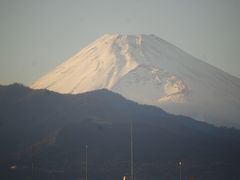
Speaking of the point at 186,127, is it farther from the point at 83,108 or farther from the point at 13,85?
the point at 13,85

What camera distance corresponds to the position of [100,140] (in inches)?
5039

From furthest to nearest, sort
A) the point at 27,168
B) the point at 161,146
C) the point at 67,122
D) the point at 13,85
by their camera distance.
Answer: the point at 13,85, the point at 67,122, the point at 161,146, the point at 27,168

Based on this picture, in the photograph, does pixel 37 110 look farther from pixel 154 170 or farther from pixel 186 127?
pixel 154 170

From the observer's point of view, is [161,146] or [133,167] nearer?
[133,167]

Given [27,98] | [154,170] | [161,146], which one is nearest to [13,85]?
[27,98]

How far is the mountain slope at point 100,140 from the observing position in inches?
4360

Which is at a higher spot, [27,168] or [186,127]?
[186,127]

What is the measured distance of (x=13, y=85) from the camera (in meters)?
167

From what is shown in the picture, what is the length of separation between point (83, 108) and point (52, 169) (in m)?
43.2

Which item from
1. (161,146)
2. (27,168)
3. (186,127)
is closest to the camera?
(27,168)

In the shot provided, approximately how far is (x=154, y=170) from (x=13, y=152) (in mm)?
34967

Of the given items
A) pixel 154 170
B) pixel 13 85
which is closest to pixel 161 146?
pixel 154 170

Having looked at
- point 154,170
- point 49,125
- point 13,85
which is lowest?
point 154,170

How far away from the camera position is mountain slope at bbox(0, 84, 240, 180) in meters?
111
